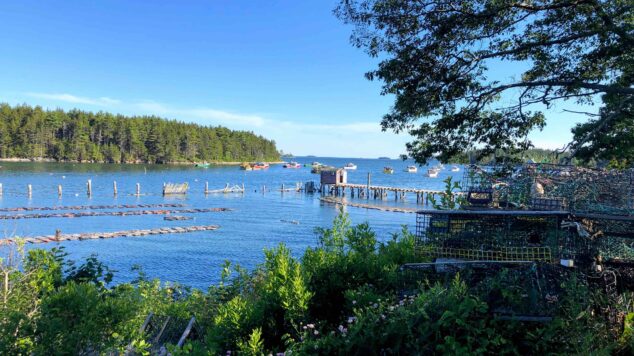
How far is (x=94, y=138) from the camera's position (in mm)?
142375

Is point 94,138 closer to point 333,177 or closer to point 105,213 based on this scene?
point 333,177

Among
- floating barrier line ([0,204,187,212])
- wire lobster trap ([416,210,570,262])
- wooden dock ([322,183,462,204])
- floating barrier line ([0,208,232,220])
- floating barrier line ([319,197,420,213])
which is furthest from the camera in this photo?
wooden dock ([322,183,462,204])

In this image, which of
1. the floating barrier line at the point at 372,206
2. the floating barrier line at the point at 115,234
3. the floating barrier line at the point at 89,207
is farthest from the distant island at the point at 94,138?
the floating barrier line at the point at 115,234

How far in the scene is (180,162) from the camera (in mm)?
157625

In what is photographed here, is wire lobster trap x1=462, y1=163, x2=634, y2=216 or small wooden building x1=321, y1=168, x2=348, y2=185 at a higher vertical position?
wire lobster trap x1=462, y1=163, x2=634, y2=216

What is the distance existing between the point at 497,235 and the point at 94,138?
156m

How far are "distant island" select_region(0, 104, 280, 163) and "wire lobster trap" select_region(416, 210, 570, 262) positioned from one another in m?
146

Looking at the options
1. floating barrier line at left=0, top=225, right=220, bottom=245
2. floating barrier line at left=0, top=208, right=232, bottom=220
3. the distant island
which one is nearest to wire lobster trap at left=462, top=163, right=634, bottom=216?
floating barrier line at left=0, top=225, right=220, bottom=245

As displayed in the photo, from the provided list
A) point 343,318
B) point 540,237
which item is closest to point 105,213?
point 343,318

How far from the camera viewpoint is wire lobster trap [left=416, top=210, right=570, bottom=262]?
15.8 feet

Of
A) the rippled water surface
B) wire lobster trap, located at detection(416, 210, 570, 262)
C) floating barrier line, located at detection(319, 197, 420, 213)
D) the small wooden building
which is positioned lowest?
the rippled water surface

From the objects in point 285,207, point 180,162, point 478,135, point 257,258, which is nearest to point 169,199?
point 285,207

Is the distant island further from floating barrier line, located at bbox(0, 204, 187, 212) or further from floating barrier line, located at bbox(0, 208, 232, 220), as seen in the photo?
floating barrier line, located at bbox(0, 208, 232, 220)

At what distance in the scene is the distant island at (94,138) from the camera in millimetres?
126625
